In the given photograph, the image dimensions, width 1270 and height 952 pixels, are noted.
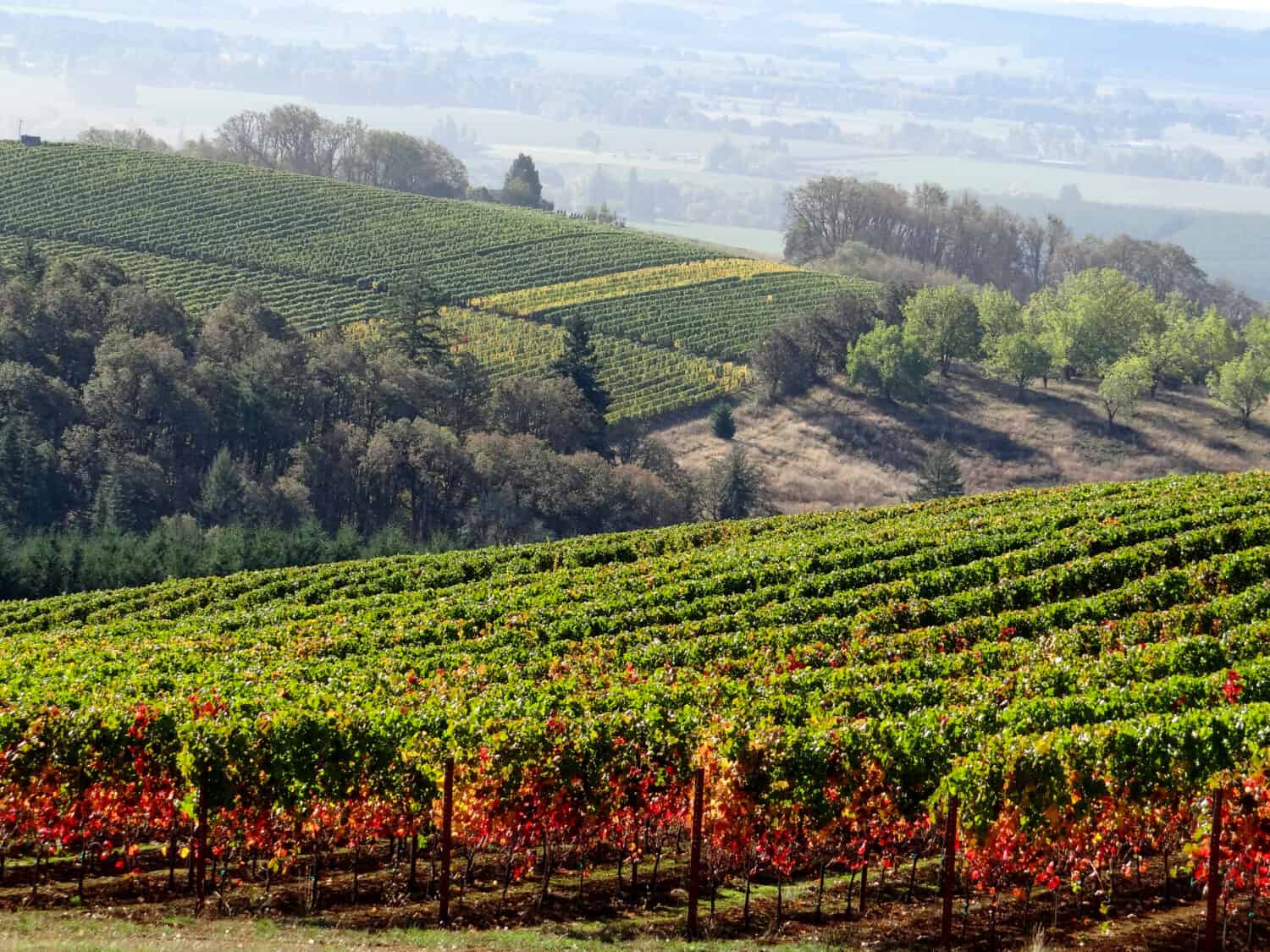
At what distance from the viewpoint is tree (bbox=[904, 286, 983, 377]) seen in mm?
90000

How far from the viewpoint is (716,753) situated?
1698 centimetres

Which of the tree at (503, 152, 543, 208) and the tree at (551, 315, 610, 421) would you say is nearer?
the tree at (551, 315, 610, 421)

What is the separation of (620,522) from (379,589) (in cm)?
2915

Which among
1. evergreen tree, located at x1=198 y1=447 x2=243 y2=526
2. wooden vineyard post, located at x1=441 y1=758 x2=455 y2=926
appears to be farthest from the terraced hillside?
wooden vineyard post, located at x1=441 y1=758 x2=455 y2=926

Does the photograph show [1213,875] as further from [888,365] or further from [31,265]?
[31,265]

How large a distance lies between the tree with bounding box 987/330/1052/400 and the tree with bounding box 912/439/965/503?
14.6 metres

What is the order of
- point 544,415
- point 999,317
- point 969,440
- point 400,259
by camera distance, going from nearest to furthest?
point 544,415 → point 969,440 → point 999,317 → point 400,259

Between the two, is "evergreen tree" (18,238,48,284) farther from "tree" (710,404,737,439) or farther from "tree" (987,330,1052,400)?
"tree" (987,330,1052,400)

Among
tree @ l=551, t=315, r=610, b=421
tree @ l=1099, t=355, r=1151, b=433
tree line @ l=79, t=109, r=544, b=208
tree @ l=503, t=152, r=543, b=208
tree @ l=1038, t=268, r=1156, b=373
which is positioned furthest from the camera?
tree @ l=503, t=152, r=543, b=208

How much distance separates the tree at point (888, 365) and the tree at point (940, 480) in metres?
11.8

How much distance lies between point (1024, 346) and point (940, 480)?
19878 mm

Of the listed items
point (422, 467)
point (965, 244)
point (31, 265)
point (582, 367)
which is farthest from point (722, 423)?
point (965, 244)

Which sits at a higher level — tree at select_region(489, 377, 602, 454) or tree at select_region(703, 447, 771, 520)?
tree at select_region(489, 377, 602, 454)

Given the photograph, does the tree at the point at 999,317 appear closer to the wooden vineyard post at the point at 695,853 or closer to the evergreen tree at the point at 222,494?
the evergreen tree at the point at 222,494
